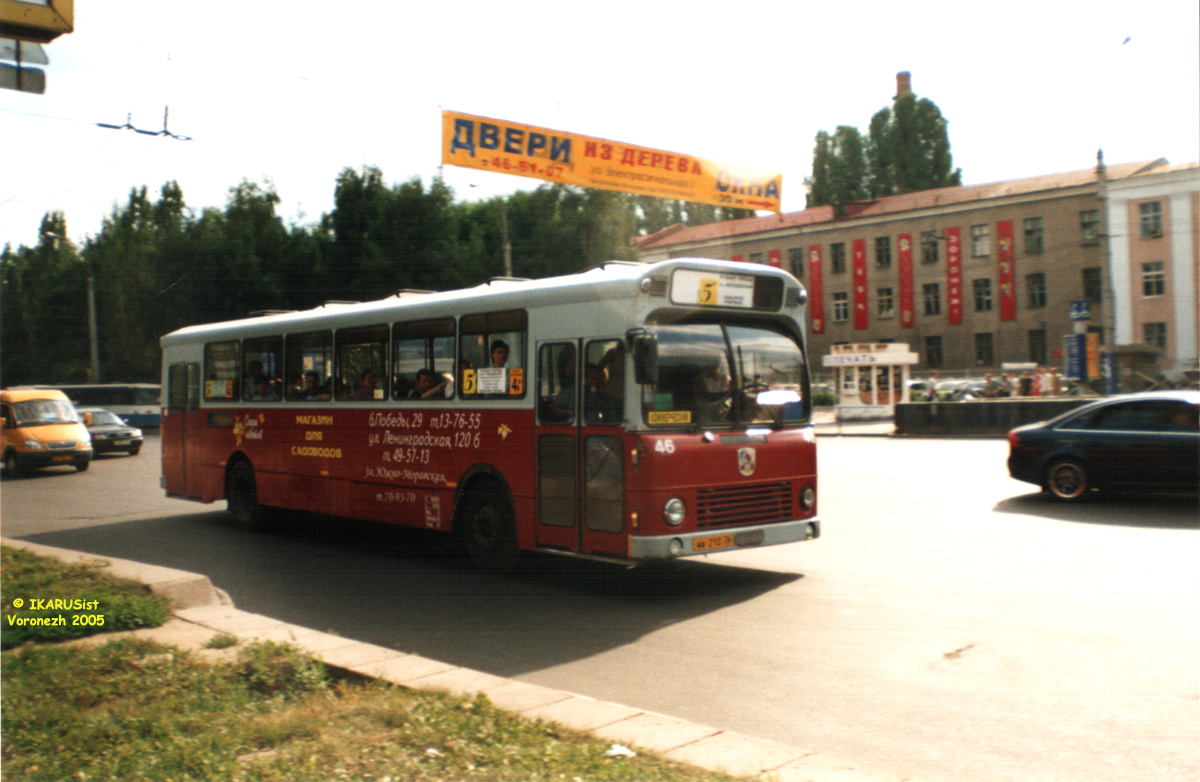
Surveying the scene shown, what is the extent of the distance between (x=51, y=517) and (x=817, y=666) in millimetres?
13374

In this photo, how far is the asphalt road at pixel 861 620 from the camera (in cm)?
502

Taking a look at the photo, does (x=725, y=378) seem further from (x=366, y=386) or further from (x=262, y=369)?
(x=262, y=369)

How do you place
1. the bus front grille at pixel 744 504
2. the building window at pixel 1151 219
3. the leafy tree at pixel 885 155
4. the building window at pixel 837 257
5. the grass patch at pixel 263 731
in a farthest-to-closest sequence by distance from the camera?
1. the building window at pixel 837 257
2. the building window at pixel 1151 219
3. the leafy tree at pixel 885 155
4. the bus front grille at pixel 744 504
5. the grass patch at pixel 263 731

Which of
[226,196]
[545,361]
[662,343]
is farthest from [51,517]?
[226,196]

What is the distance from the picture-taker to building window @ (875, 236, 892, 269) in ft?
186

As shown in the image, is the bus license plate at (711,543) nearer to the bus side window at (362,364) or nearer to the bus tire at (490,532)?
the bus tire at (490,532)

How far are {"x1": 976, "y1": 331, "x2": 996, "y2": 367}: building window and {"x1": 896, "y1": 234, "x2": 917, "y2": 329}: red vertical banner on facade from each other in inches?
153

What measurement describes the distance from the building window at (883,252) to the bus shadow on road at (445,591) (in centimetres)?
4822

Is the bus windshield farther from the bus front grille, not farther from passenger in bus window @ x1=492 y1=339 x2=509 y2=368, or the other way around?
passenger in bus window @ x1=492 y1=339 x2=509 y2=368

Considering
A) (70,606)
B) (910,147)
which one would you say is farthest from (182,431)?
(910,147)

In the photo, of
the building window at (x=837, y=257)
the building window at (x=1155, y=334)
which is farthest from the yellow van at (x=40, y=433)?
the building window at (x=1155, y=334)

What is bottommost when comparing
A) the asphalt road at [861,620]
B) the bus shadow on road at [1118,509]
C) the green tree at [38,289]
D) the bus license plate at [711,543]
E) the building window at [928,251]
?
the asphalt road at [861,620]

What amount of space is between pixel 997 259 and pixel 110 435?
4405cm

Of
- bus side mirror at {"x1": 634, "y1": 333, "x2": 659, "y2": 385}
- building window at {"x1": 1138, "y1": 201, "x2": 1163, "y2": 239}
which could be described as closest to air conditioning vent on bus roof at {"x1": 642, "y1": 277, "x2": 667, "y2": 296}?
bus side mirror at {"x1": 634, "y1": 333, "x2": 659, "y2": 385}
